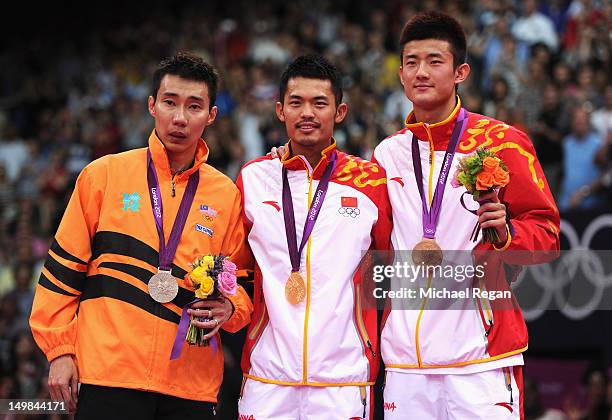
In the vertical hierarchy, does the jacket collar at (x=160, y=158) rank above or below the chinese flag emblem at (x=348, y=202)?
above

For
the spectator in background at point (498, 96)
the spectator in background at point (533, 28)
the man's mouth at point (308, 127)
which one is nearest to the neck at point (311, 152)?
the man's mouth at point (308, 127)

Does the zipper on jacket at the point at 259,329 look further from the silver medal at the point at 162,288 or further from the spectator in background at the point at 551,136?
the spectator in background at the point at 551,136

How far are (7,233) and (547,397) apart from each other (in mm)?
8367

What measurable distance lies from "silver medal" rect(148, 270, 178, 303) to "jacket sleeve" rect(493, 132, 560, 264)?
5.73 feet

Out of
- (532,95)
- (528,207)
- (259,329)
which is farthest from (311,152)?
(532,95)

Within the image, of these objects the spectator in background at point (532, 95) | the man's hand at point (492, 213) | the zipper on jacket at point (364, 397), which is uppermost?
the spectator in background at point (532, 95)

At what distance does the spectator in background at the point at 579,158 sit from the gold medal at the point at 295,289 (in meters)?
6.02

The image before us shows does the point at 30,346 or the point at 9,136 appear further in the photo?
the point at 9,136

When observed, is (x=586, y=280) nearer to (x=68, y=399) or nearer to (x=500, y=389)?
(x=500, y=389)

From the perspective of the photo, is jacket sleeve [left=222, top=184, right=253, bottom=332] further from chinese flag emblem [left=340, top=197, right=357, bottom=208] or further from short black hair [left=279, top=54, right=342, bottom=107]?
short black hair [left=279, top=54, right=342, bottom=107]

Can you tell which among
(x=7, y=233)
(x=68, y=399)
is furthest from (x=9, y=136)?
(x=68, y=399)

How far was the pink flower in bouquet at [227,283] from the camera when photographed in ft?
16.5

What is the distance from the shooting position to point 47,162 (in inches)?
617

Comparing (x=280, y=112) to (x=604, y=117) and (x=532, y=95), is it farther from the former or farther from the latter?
(x=532, y=95)
